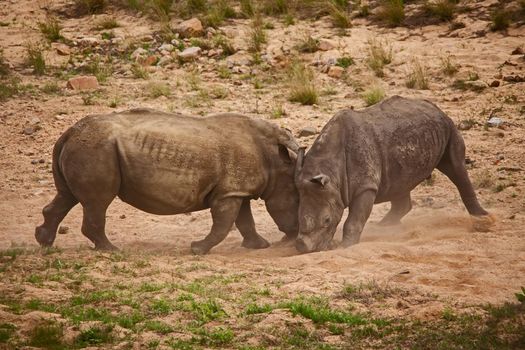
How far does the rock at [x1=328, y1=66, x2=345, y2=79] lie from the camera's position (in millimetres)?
15211

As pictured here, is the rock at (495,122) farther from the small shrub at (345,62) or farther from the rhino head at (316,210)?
the rhino head at (316,210)

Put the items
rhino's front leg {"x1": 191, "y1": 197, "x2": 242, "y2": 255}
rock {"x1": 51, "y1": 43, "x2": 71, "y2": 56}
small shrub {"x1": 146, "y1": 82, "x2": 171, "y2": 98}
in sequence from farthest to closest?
rock {"x1": 51, "y1": 43, "x2": 71, "y2": 56} < small shrub {"x1": 146, "y1": 82, "x2": 171, "y2": 98} < rhino's front leg {"x1": 191, "y1": 197, "x2": 242, "y2": 255}

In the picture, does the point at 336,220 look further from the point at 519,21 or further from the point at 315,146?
the point at 519,21

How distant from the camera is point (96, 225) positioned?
9.53 meters

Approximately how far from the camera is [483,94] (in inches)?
557

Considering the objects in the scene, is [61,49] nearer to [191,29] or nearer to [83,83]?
[83,83]

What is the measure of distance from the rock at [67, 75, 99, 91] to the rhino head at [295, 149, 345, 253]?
20.8 feet

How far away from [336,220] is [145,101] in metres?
5.69

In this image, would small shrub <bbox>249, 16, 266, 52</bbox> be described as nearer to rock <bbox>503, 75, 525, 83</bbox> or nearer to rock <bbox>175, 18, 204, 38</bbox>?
rock <bbox>175, 18, 204, 38</bbox>

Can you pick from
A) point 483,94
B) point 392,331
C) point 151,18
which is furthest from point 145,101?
point 392,331

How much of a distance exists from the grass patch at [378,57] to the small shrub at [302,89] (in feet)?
3.46

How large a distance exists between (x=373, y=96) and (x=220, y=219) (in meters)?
5.01

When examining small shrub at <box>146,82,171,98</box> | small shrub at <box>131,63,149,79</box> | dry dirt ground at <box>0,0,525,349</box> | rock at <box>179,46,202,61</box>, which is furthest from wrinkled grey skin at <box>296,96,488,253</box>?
rock at <box>179,46,202,61</box>

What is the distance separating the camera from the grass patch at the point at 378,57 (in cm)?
1505
